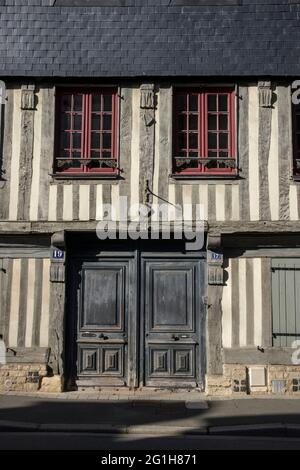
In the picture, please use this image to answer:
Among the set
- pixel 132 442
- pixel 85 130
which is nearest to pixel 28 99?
pixel 85 130

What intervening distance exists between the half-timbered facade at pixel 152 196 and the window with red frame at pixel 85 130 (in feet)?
0.07

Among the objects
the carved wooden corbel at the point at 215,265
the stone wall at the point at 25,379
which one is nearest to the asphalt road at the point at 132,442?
the stone wall at the point at 25,379

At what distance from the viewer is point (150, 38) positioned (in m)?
8.63

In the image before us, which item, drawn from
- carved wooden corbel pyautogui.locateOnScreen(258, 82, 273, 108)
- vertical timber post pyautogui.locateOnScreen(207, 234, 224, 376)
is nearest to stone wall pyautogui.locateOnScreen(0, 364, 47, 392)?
vertical timber post pyautogui.locateOnScreen(207, 234, 224, 376)

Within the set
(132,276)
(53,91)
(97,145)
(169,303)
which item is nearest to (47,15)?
(53,91)

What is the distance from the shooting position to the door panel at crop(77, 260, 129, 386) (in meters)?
8.49

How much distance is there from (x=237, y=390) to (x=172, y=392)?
3.04 feet

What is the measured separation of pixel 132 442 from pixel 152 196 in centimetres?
355

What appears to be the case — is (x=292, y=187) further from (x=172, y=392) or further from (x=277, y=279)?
(x=172, y=392)

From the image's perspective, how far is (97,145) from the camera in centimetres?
862

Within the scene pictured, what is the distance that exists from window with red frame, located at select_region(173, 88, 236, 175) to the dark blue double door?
4.56 feet

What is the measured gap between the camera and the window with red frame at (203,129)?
8.51m

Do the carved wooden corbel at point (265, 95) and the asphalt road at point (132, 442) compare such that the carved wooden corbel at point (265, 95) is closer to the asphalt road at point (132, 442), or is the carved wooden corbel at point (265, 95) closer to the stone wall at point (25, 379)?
the asphalt road at point (132, 442)

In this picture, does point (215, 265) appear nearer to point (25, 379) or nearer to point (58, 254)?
point (58, 254)
